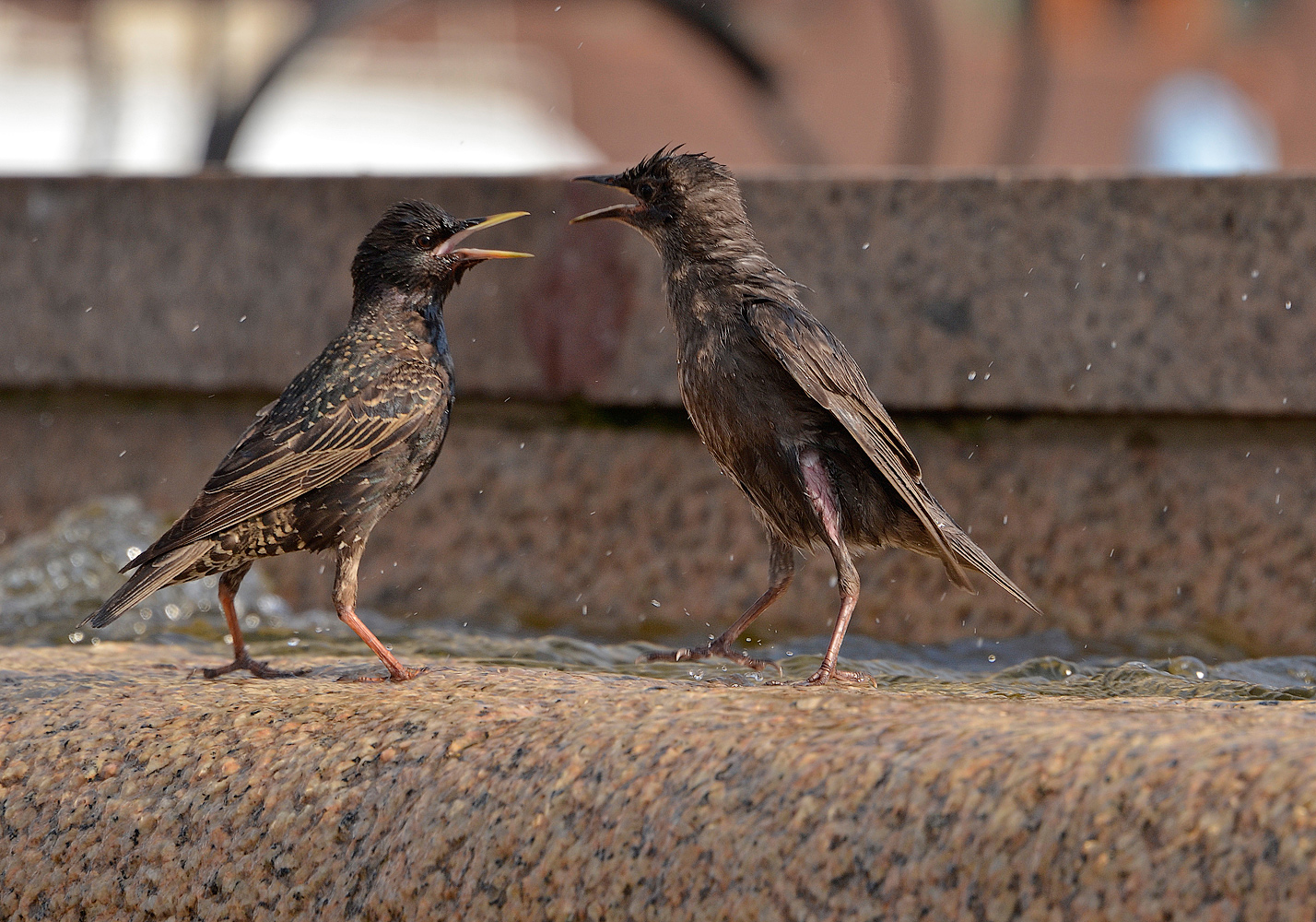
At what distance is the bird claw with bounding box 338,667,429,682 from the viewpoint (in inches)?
132

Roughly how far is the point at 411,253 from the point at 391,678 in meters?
1.21

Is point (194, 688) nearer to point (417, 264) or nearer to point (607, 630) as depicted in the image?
point (417, 264)

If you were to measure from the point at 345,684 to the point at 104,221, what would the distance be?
9.60 ft

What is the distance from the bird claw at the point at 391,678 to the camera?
3346 mm

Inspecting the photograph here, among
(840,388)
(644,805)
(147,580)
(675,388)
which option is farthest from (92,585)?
(644,805)

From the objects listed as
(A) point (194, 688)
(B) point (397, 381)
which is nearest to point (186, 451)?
(B) point (397, 381)

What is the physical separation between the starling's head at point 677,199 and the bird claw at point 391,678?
3.88 ft

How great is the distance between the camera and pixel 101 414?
5621mm

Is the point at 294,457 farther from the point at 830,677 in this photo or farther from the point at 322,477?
the point at 830,677

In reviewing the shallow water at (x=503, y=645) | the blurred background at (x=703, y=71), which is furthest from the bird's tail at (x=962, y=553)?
the blurred background at (x=703, y=71)

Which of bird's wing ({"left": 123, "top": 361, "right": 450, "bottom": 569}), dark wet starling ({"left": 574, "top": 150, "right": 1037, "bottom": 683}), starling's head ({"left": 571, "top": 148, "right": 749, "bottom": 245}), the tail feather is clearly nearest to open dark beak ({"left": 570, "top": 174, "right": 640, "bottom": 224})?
starling's head ({"left": 571, "top": 148, "right": 749, "bottom": 245})

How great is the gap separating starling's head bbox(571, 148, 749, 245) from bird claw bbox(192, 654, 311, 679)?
132 cm

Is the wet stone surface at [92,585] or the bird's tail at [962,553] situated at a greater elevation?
the bird's tail at [962,553]

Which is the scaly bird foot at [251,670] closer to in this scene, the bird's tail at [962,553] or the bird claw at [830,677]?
the bird claw at [830,677]
